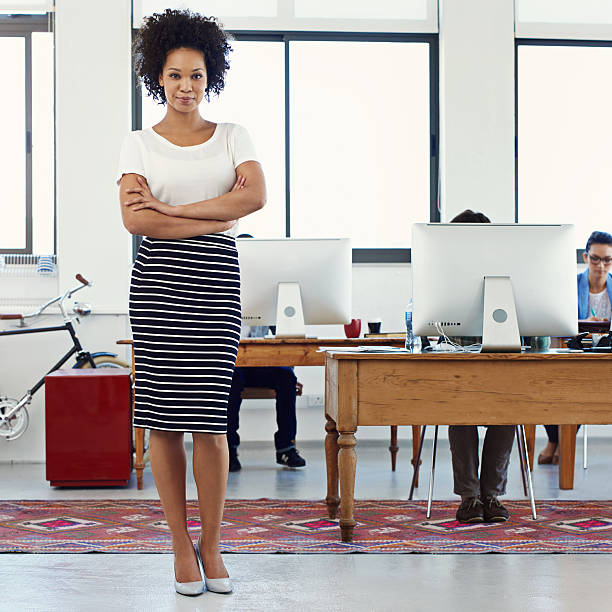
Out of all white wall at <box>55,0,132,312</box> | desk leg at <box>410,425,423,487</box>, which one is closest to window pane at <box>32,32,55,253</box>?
white wall at <box>55,0,132,312</box>

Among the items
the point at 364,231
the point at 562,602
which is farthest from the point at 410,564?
the point at 364,231

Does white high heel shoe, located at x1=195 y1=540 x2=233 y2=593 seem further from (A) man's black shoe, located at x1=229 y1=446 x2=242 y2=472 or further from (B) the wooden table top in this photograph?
(A) man's black shoe, located at x1=229 y1=446 x2=242 y2=472

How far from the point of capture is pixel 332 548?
2709mm

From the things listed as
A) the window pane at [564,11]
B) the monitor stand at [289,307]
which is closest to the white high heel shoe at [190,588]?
the monitor stand at [289,307]

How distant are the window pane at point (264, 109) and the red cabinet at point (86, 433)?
1736 millimetres

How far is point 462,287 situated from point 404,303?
7.84 feet

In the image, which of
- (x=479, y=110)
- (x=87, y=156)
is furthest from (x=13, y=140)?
(x=479, y=110)

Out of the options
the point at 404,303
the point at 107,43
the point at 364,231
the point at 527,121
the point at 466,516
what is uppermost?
the point at 107,43

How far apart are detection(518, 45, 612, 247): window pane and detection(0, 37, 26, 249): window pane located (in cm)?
305

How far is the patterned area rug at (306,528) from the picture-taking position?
273cm

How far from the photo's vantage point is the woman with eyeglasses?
460 centimetres

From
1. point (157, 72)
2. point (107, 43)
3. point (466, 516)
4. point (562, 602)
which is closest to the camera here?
point (562, 602)

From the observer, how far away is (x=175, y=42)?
7.63ft

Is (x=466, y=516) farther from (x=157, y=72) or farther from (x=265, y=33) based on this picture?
(x=265, y=33)
